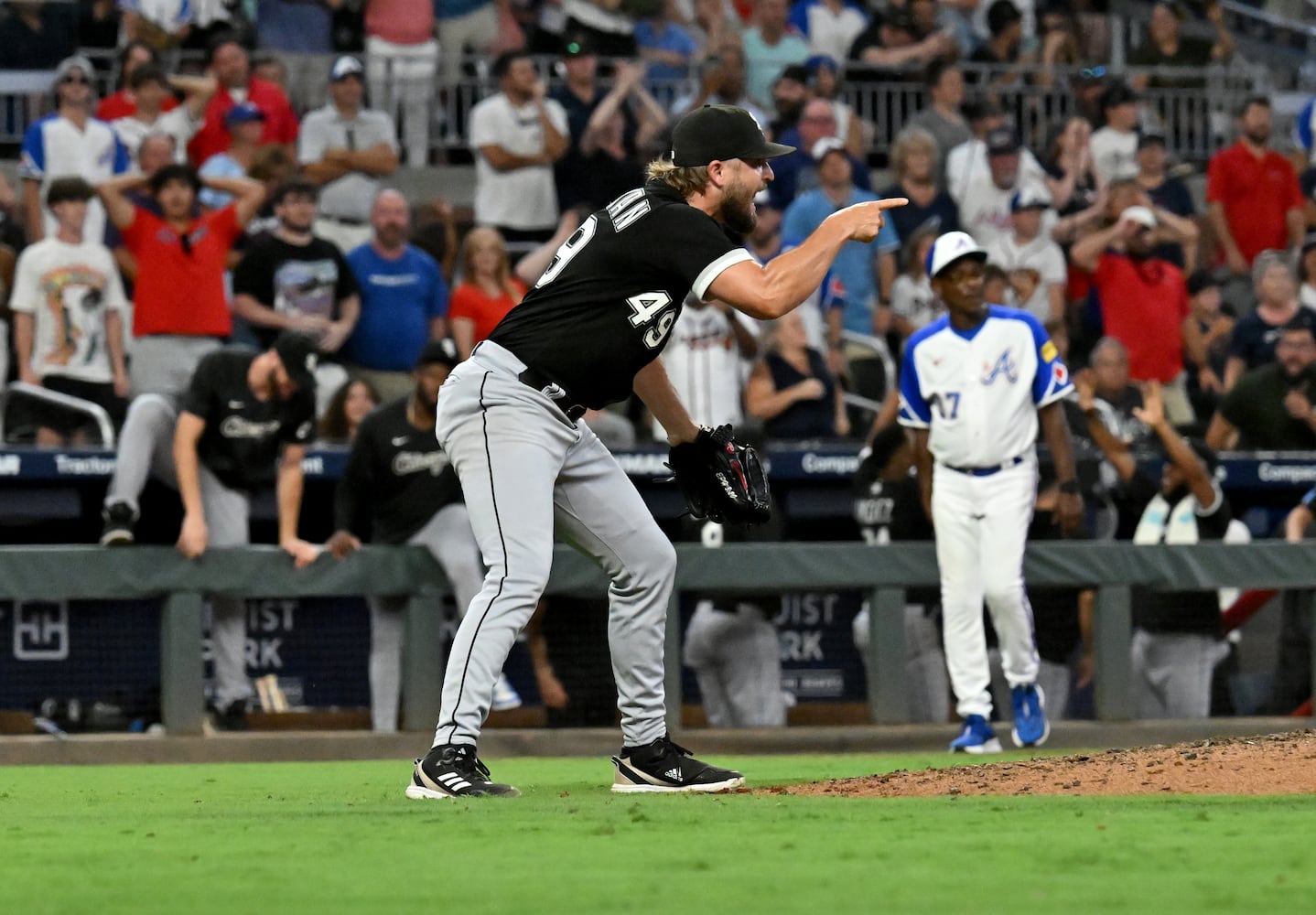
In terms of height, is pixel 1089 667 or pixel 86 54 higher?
pixel 86 54

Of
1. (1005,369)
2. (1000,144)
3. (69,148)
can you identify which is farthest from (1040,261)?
(69,148)

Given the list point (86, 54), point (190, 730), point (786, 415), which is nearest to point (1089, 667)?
point (786, 415)

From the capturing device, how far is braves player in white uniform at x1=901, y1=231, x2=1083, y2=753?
8969 millimetres

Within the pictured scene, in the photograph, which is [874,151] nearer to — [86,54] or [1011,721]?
[86,54]

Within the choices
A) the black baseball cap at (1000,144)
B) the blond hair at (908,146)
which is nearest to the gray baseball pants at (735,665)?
the blond hair at (908,146)

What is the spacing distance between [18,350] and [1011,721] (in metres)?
5.81

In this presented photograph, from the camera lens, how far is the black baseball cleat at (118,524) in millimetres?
9422

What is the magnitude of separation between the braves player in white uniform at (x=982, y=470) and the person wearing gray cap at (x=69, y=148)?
5.71 meters

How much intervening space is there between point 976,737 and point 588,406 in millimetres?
3616

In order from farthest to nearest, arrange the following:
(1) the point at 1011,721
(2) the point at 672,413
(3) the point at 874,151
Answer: (3) the point at 874,151, (1) the point at 1011,721, (2) the point at 672,413

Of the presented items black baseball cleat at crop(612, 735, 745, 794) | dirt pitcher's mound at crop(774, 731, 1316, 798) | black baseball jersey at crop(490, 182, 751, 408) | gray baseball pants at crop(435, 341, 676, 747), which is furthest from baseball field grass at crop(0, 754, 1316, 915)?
black baseball jersey at crop(490, 182, 751, 408)

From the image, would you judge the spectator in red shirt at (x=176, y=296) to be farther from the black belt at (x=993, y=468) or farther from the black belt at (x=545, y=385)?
the black belt at (x=545, y=385)

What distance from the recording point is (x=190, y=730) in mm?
9375

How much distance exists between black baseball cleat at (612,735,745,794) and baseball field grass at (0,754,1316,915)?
4.7 inches
